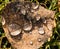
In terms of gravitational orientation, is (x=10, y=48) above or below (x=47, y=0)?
below

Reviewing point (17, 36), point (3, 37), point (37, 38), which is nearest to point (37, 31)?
point (37, 38)

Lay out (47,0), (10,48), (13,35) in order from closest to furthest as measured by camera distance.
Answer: (13,35)
(10,48)
(47,0)

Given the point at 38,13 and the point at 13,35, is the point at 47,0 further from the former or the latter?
the point at 13,35

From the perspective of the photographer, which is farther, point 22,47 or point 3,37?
point 3,37

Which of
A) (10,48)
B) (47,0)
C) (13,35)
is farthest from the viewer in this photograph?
(47,0)

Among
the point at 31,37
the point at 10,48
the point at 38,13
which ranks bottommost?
the point at 10,48

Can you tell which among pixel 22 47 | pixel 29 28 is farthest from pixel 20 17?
pixel 22 47

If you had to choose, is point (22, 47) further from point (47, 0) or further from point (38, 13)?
point (47, 0)
